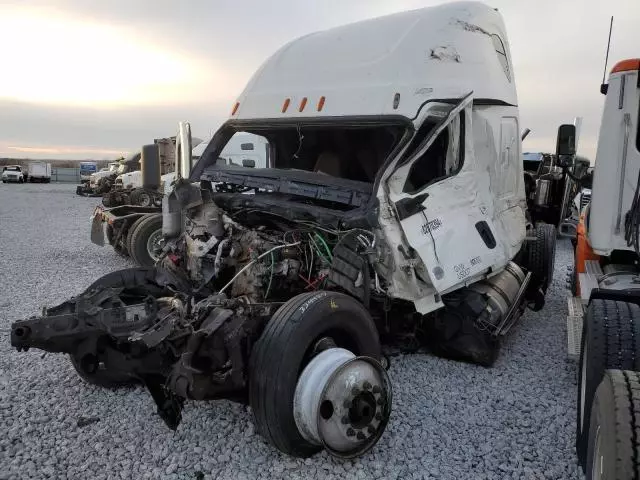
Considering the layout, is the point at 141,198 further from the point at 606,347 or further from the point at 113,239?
the point at 606,347

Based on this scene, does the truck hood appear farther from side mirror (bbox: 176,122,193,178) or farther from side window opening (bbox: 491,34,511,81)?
side window opening (bbox: 491,34,511,81)

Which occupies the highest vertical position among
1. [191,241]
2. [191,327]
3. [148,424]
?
[191,241]

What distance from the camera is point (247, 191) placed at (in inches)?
220

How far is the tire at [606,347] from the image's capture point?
3217 millimetres

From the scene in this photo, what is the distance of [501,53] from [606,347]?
3630 millimetres

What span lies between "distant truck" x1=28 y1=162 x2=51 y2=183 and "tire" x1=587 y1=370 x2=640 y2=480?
5221 cm

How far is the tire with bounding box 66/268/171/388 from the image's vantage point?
434cm

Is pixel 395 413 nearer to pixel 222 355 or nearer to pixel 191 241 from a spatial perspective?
pixel 222 355

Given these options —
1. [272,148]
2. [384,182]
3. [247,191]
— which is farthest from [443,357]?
[272,148]

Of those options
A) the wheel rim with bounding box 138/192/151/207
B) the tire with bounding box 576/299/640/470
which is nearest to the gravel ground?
the tire with bounding box 576/299/640/470

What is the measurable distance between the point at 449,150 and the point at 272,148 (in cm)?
223

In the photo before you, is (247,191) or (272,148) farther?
(272,148)

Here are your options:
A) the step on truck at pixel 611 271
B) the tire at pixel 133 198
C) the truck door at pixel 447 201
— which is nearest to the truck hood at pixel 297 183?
the truck door at pixel 447 201

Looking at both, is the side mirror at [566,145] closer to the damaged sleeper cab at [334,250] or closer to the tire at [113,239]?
the damaged sleeper cab at [334,250]
